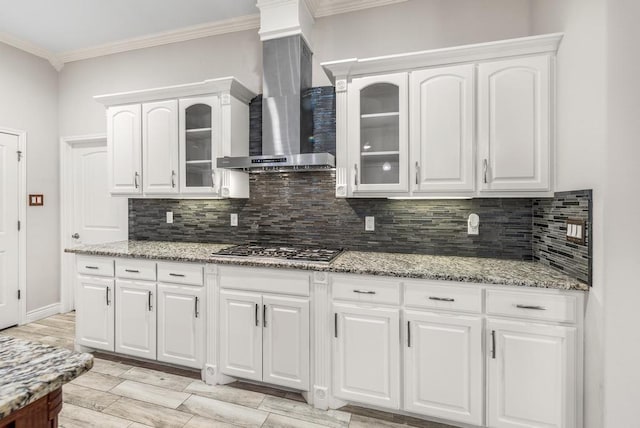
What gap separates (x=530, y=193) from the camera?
6.85 ft

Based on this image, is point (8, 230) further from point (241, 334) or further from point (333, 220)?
point (333, 220)

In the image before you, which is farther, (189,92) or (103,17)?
(103,17)

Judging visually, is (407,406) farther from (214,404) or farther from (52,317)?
(52,317)

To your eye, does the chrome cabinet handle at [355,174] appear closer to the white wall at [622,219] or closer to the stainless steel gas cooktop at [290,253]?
the stainless steel gas cooktop at [290,253]

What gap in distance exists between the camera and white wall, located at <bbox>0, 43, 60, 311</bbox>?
345cm

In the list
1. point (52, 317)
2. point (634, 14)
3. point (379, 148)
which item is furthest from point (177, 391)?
point (634, 14)

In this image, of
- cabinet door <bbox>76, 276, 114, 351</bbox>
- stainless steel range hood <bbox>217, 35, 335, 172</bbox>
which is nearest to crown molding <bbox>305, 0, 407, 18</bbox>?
stainless steel range hood <bbox>217, 35, 335, 172</bbox>

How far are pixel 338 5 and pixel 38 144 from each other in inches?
142

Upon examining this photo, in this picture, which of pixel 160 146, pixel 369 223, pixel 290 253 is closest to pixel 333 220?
pixel 369 223

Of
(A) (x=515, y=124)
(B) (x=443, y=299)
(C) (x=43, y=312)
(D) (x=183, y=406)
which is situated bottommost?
(D) (x=183, y=406)

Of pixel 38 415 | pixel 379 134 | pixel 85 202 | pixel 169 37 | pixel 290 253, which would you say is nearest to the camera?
pixel 38 415

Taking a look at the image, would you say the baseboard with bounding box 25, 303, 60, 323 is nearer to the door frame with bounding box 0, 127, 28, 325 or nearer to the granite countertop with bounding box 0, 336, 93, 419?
the door frame with bounding box 0, 127, 28, 325

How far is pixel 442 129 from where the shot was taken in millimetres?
2215

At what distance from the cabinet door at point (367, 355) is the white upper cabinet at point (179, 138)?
4.93ft
